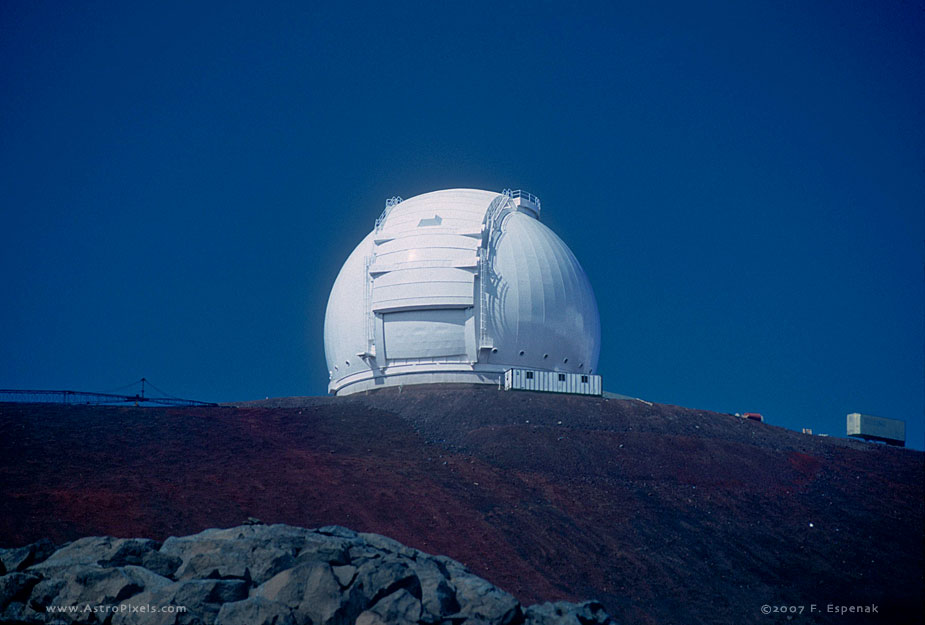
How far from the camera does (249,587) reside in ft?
37.4

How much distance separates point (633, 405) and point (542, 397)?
3.21 metres

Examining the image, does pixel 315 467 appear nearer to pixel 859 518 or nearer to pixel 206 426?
pixel 206 426

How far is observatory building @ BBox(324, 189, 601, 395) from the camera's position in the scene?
1264 inches

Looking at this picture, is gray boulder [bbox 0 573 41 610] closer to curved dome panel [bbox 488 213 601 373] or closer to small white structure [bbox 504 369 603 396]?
small white structure [bbox 504 369 603 396]

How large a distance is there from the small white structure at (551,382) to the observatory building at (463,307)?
39mm

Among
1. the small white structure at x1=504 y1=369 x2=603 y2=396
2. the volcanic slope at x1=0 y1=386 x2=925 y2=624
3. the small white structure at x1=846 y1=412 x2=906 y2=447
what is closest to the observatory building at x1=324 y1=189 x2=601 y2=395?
the small white structure at x1=504 y1=369 x2=603 y2=396

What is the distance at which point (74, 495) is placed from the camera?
17.8 metres

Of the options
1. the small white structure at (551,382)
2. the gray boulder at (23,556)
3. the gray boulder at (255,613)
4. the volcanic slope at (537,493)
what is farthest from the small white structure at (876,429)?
the gray boulder at (23,556)

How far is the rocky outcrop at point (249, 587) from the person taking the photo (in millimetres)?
10719

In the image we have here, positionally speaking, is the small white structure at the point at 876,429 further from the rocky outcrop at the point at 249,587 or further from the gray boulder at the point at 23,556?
the gray boulder at the point at 23,556

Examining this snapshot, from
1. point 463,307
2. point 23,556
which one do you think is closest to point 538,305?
point 463,307

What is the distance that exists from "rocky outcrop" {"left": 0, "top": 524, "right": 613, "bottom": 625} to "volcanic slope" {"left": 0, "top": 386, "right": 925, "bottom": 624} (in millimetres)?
4045

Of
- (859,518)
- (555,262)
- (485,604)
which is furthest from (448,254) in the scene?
(485,604)

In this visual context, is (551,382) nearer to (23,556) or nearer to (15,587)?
(23,556)
